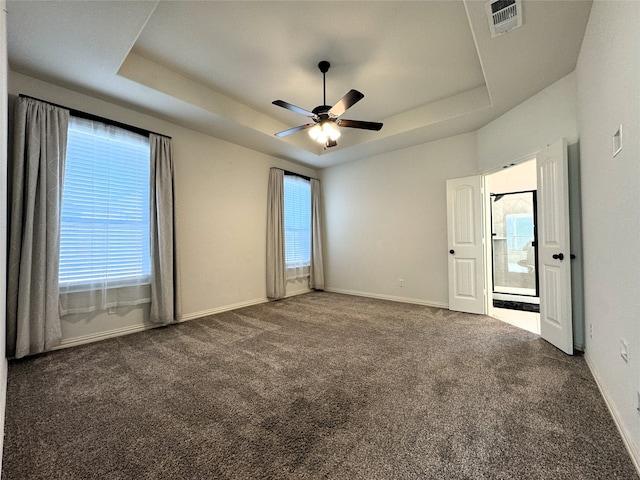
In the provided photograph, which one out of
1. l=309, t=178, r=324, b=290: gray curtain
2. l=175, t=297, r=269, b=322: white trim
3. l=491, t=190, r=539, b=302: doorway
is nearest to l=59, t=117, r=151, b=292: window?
l=175, t=297, r=269, b=322: white trim

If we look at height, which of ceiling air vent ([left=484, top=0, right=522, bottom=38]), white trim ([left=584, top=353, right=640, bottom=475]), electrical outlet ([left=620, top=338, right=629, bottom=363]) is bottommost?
white trim ([left=584, top=353, right=640, bottom=475])

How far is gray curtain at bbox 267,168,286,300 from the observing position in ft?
15.6

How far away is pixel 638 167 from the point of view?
129cm

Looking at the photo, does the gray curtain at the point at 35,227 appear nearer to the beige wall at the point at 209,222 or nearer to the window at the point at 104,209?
the window at the point at 104,209

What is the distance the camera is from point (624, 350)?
1.48 meters

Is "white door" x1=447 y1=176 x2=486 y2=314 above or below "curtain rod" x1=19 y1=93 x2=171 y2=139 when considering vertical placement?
below

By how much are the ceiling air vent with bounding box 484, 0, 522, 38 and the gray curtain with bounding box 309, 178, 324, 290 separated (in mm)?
3946

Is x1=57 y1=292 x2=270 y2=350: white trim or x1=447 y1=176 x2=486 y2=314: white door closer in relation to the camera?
x1=57 y1=292 x2=270 y2=350: white trim

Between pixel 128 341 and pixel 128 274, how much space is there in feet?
2.52

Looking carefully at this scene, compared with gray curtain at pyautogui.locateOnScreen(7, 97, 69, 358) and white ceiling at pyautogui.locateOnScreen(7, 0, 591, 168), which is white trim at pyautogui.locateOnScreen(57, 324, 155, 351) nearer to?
gray curtain at pyautogui.locateOnScreen(7, 97, 69, 358)

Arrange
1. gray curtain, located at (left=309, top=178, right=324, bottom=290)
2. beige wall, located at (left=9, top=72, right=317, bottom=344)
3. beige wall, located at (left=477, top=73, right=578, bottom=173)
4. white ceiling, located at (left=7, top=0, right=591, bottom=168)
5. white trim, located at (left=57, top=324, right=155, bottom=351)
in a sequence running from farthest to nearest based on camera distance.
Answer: gray curtain, located at (left=309, top=178, right=324, bottom=290) < beige wall, located at (left=9, top=72, right=317, bottom=344) < white trim, located at (left=57, top=324, right=155, bottom=351) < beige wall, located at (left=477, top=73, right=578, bottom=173) < white ceiling, located at (left=7, top=0, right=591, bottom=168)

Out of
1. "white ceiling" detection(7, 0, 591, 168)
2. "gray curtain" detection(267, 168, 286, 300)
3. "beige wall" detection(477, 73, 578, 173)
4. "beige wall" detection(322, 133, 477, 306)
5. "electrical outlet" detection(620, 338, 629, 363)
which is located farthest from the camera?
"gray curtain" detection(267, 168, 286, 300)

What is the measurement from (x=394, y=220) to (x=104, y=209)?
Result: 13.7ft

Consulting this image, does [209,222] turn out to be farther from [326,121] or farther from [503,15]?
[503,15]
